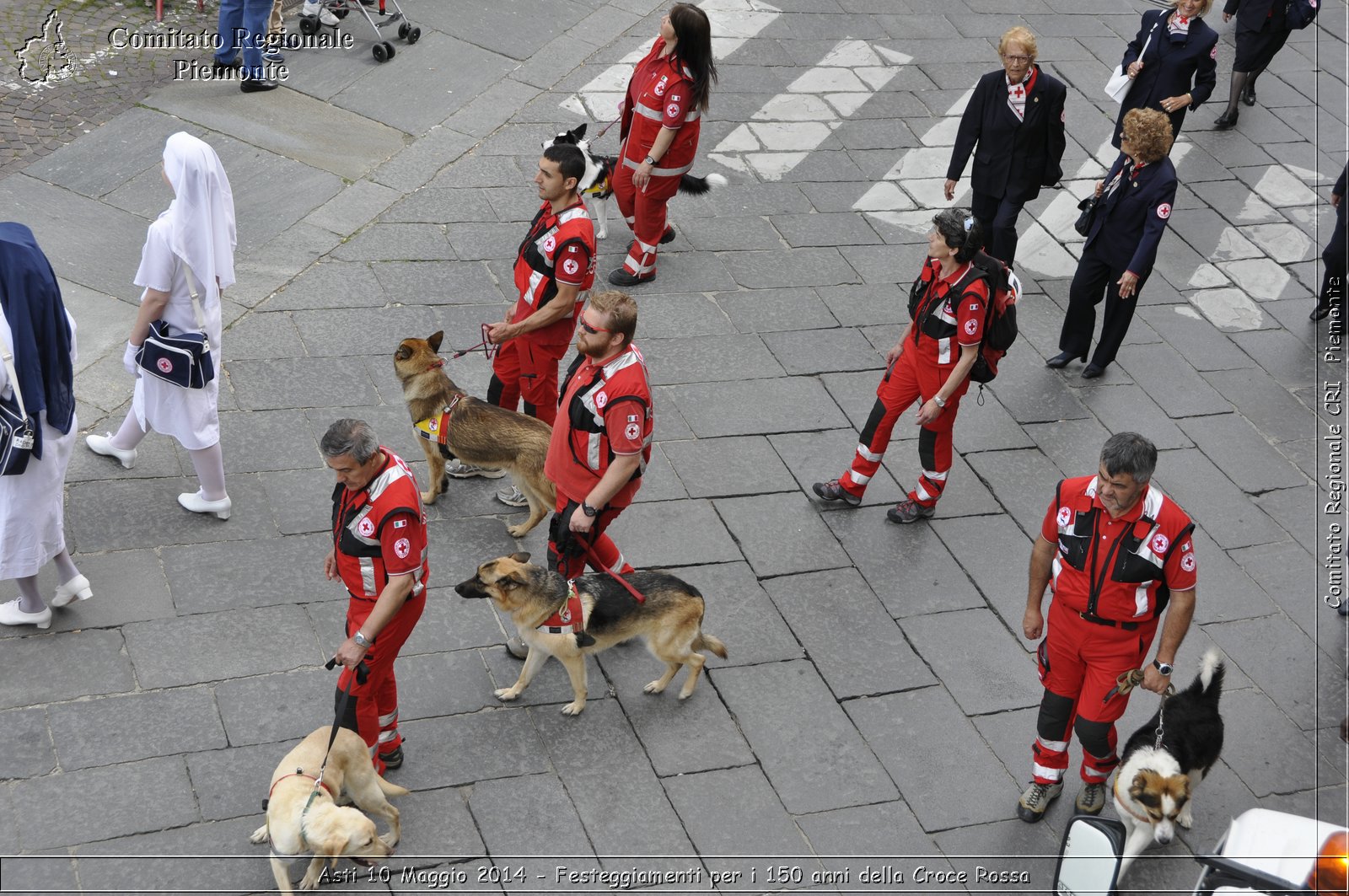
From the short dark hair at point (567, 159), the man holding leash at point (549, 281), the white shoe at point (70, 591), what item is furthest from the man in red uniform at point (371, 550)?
the short dark hair at point (567, 159)

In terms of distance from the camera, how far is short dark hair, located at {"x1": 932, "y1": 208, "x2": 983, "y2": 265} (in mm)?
6387

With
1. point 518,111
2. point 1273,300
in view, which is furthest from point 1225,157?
point 518,111

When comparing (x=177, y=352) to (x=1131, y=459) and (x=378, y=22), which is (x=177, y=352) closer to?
(x=1131, y=459)

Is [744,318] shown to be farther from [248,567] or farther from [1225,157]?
[1225,157]

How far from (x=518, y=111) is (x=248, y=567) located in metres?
5.57

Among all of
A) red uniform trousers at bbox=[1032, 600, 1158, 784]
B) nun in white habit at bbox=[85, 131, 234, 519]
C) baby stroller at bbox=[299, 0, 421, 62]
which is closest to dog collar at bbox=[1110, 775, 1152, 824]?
red uniform trousers at bbox=[1032, 600, 1158, 784]

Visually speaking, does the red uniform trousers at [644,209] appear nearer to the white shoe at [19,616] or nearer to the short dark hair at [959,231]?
the short dark hair at [959,231]

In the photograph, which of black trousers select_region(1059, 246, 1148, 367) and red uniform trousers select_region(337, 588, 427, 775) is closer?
red uniform trousers select_region(337, 588, 427, 775)

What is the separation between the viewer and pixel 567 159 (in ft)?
20.8

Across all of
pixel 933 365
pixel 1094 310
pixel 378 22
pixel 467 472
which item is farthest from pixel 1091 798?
pixel 378 22

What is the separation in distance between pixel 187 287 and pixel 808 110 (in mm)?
6823

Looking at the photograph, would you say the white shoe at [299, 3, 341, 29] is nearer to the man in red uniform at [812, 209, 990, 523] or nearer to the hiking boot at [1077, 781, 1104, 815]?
the man in red uniform at [812, 209, 990, 523]

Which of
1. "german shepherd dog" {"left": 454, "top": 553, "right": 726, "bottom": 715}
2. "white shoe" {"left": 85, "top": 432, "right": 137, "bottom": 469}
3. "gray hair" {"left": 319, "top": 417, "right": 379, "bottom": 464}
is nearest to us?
"gray hair" {"left": 319, "top": 417, "right": 379, "bottom": 464}

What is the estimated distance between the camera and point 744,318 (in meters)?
8.77
